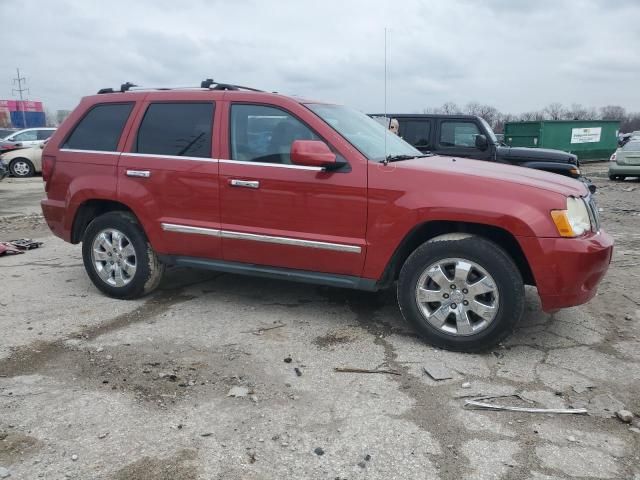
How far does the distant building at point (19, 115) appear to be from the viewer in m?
65.1

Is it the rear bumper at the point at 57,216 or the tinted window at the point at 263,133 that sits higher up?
the tinted window at the point at 263,133

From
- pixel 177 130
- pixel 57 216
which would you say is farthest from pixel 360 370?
pixel 57 216

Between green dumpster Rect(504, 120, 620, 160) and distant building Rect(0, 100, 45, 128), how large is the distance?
57.1m

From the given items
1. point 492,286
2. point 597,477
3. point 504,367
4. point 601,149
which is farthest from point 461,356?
point 601,149

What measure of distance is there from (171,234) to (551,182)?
3.09m

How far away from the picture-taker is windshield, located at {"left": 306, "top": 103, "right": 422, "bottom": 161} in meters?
4.36

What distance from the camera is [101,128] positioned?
5184 millimetres

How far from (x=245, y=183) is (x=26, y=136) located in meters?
18.6

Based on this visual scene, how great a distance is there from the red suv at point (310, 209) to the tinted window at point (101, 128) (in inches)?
0.5

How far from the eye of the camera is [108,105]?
519 centimetres

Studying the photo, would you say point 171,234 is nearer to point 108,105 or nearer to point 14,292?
point 108,105

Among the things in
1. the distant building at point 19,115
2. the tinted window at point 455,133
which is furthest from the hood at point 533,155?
the distant building at point 19,115

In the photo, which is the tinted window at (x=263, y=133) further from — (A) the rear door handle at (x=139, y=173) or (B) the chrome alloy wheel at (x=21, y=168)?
(B) the chrome alloy wheel at (x=21, y=168)

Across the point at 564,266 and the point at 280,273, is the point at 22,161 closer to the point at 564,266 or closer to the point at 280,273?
the point at 280,273
